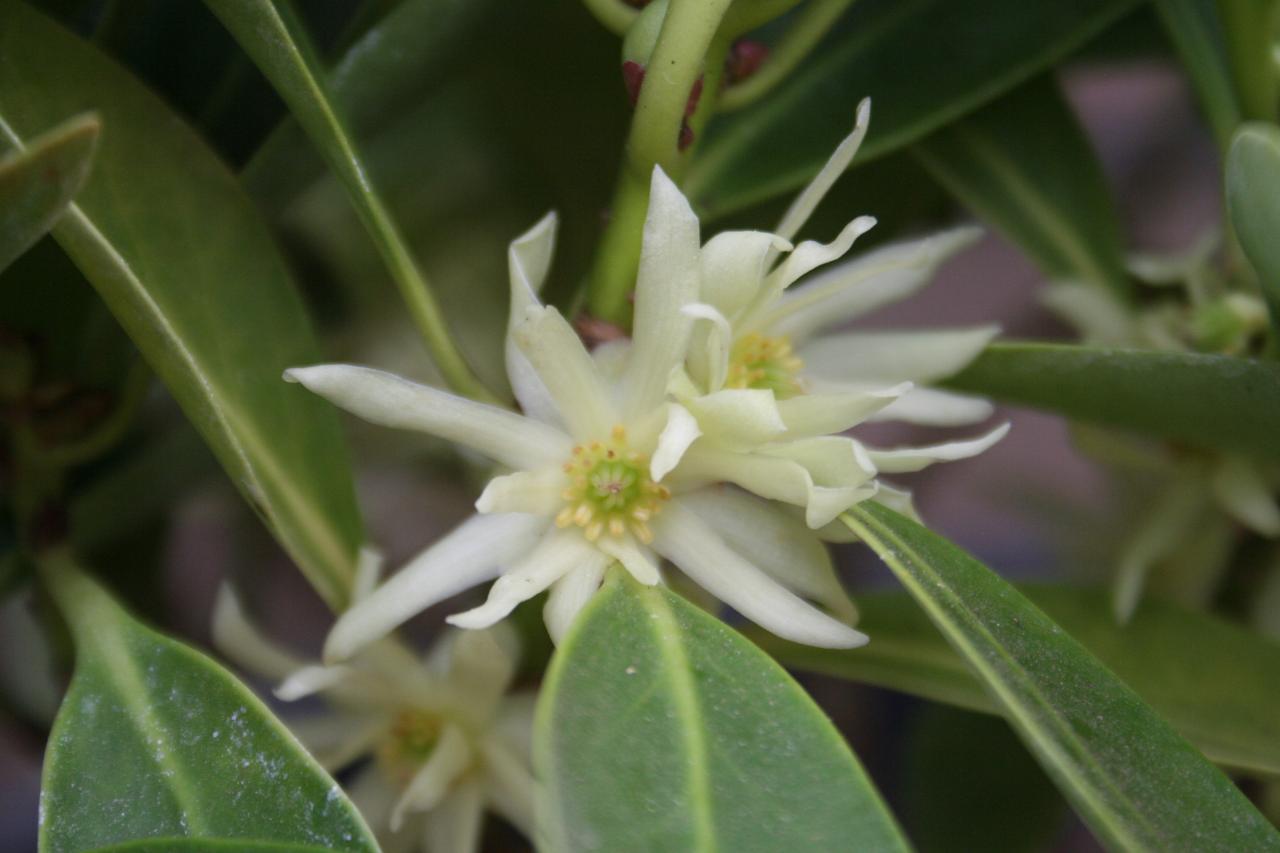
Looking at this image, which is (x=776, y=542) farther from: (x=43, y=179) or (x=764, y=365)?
(x=43, y=179)

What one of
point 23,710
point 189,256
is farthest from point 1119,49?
point 23,710

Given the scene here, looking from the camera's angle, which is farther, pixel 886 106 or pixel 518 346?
pixel 886 106

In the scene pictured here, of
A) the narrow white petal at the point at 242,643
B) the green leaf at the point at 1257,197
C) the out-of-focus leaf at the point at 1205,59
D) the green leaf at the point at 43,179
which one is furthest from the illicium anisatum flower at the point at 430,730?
the out-of-focus leaf at the point at 1205,59

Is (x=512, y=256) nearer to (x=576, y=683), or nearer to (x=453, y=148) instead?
(x=576, y=683)

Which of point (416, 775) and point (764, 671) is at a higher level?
point (764, 671)

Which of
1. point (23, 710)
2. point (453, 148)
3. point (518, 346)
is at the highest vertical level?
point (453, 148)

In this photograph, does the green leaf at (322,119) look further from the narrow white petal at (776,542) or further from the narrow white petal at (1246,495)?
the narrow white petal at (1246,495)
